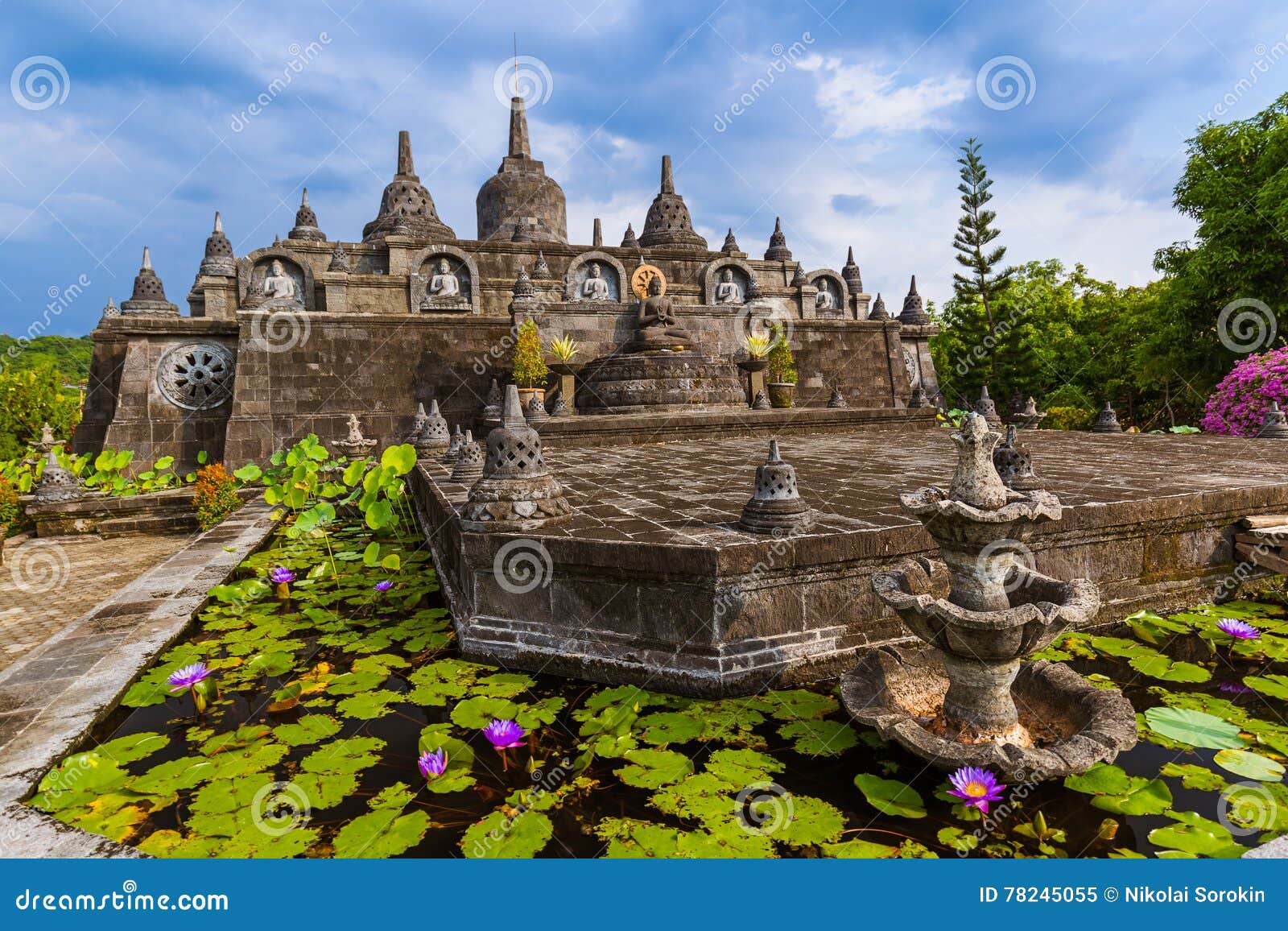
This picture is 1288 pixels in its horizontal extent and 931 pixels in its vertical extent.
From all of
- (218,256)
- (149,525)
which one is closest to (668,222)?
(218,256)

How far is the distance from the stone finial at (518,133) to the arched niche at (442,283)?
8.33 m

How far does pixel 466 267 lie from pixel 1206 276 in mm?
18280

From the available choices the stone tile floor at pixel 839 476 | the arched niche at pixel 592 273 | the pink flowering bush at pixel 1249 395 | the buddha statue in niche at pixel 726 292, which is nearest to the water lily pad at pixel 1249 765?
the stone tile floor at pixel 839 476

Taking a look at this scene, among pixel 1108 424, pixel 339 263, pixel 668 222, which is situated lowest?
pixel 1108 424

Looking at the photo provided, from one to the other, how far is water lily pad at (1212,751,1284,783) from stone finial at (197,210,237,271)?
20.7 m

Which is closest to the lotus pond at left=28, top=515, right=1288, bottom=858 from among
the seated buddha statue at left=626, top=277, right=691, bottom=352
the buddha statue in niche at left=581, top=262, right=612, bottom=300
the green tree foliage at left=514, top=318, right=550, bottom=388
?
the green tree foliage at left=514, top=318, right=550, bottom=388

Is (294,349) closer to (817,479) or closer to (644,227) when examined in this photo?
(817,479)

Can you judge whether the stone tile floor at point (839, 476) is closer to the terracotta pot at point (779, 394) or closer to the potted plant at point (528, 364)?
the potted plant at point (528, 364)

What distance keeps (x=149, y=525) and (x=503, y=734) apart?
9645mm

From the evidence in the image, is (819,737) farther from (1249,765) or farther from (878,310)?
(878,310)

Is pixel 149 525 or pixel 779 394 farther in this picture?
pixel 779 394

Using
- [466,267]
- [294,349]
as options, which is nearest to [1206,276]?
[466,267]

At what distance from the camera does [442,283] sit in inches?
605

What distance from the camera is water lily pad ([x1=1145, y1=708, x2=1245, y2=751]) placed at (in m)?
2.53
